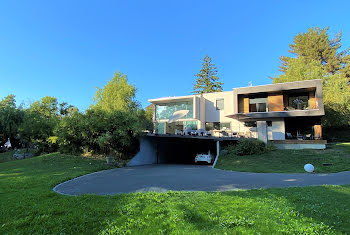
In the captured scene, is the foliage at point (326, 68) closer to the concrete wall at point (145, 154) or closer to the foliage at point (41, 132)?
the concrete wall at point (145, 154)

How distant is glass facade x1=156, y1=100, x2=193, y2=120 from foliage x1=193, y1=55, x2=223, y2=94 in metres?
21.2

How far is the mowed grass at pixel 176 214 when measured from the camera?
360 cm

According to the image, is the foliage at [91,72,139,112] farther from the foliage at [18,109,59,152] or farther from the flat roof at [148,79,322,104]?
the flat roof at [148,79,322,104]

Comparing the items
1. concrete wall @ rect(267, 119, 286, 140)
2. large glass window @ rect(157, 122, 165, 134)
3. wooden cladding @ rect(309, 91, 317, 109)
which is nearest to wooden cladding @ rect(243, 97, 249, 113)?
concrete wall @ rect(267, 119, 286, 140)

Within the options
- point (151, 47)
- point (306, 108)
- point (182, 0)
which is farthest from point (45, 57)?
point (306, 108)

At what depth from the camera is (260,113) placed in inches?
869

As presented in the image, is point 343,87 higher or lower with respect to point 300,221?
higher

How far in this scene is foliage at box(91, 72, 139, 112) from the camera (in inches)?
1104

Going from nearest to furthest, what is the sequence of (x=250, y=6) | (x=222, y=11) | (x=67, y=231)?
(x=67, y=231)
(x=250, y=6)
(x=222, y=11)

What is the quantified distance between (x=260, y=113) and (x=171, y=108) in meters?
11.3

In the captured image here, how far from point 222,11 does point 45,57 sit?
21181 mm

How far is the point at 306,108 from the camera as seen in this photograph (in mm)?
21156

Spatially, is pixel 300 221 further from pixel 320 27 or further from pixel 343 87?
pixel 320 27

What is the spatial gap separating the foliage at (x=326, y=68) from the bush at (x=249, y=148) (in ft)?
45.4
